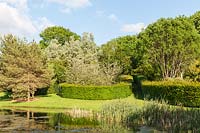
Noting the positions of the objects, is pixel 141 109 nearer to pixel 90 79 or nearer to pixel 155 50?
pixel 90 79

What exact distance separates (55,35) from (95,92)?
159ft

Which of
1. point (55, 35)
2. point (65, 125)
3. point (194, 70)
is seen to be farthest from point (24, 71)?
point (55, 35)

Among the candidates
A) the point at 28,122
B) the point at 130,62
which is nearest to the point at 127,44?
the point at 130,62

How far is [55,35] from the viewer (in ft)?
284

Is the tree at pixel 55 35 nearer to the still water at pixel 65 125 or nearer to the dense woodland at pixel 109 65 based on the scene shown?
the dense woodland at pixel 109 65

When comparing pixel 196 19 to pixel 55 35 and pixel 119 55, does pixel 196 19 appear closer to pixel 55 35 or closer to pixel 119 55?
pixel 119 55

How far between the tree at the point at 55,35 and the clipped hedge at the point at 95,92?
148 ft

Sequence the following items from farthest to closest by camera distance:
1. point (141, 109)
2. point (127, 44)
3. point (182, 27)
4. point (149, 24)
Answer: point (127, 44) < point (149, 24) < point (182, 27) < point (141, 109)

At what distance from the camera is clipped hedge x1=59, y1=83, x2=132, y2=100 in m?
40.5

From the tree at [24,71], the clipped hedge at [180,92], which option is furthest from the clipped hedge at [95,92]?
the clipped hedge at [180,92]

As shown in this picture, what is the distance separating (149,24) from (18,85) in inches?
797

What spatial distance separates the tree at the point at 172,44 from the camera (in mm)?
44750

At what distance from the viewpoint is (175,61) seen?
4609 centimetres

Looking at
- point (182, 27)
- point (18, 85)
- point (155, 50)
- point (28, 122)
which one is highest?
point (182, 27)
